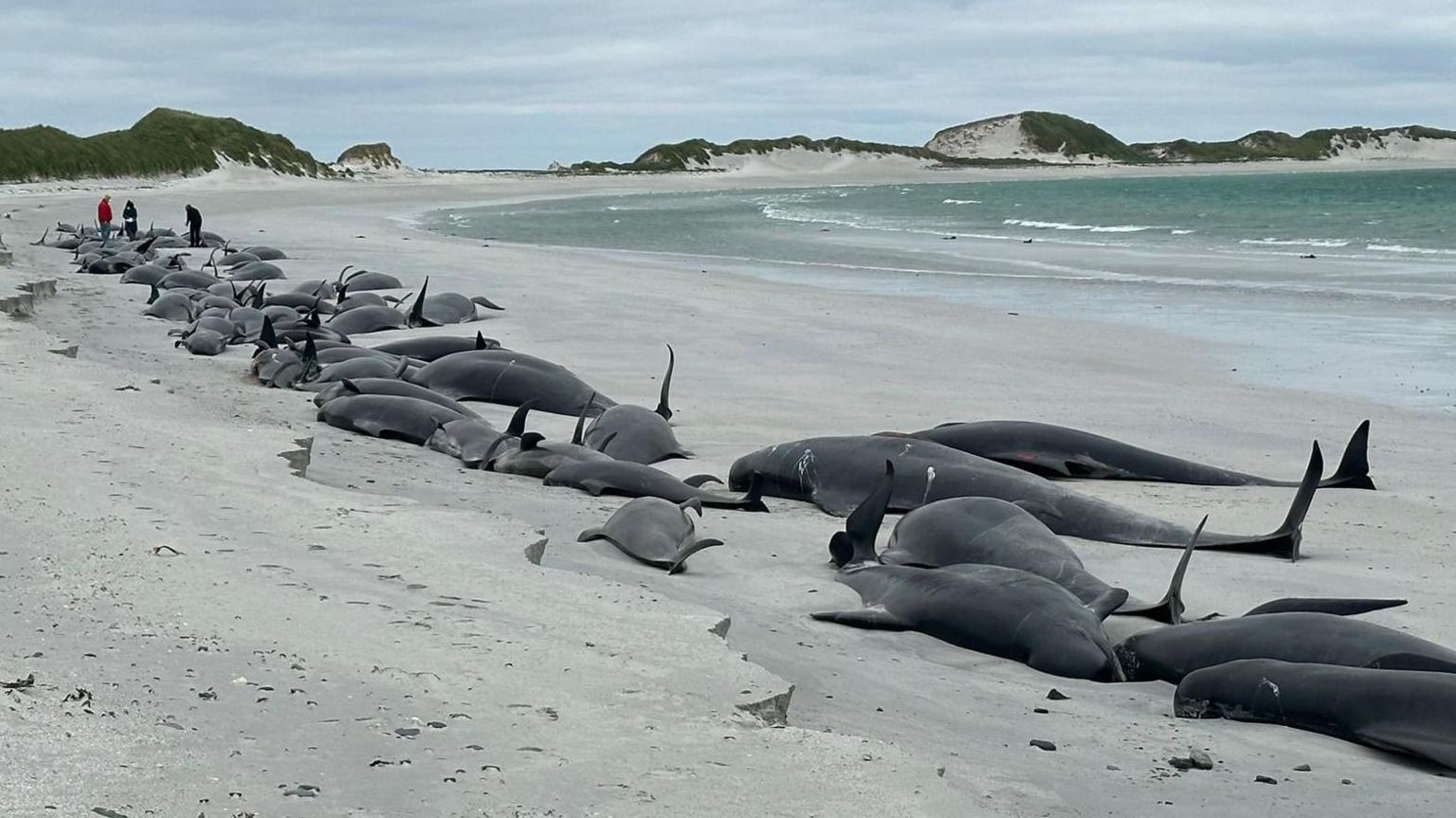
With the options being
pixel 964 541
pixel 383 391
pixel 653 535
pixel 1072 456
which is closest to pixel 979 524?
pixel 964 541

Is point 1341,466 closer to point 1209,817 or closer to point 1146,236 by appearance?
point 1209,817

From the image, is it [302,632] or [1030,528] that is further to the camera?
[1030,528]

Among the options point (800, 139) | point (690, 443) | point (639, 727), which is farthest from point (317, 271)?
point (800, 139)

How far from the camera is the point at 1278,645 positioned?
18.1 ft

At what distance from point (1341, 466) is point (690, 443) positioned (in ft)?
13.1

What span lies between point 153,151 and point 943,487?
7466 cm

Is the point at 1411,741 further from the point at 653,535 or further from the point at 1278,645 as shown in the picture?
the point at 653,535

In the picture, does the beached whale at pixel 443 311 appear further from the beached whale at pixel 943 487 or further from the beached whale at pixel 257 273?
the beached whale at pixel 943 487

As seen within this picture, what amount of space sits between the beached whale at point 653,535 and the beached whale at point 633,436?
210 centimetres

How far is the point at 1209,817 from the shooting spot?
420 centimetres

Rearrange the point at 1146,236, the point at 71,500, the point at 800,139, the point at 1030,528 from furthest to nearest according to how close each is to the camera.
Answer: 1. the point at 800,139
2. the point at 1146,236
3. the point at 1030,528
4. the point at 71,500

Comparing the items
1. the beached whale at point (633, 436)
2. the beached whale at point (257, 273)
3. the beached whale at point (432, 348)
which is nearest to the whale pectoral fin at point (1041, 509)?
the beached whale at point (633, 436)

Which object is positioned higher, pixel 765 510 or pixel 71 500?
pixel 71 500

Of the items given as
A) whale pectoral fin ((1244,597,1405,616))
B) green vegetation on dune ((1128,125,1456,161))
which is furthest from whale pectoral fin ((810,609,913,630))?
green vegetation on dune ((1128,125,1456,161))
